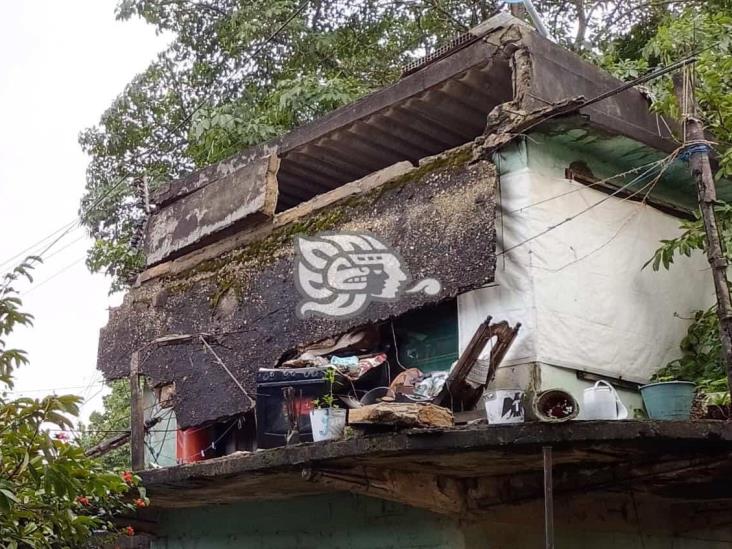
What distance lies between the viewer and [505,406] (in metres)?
5.84

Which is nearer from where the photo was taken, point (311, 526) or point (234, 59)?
point (311, 526)

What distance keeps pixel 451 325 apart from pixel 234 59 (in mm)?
8228

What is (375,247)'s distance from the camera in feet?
24.5

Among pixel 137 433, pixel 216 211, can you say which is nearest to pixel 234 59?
pixel 216 211

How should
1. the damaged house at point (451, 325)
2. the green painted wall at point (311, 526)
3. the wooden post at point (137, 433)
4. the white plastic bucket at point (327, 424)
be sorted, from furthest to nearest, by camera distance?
the wooden post at point (137, 433), the green painted wall at point (311, 526), the white plastic bucket at point (327, 424), the damaged house at point (451, 325)

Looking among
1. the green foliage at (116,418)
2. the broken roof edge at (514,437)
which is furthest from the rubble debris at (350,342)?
the green foliage at (116,418)

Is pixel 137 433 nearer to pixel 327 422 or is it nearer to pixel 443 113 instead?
pixel 327 422

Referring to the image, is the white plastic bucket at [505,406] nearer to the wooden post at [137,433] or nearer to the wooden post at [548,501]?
the wooden post at [548,501]

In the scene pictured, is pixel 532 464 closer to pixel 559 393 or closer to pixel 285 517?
pixel 559 393

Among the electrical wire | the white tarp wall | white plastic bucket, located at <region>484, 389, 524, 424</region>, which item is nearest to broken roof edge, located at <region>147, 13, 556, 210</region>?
the white tarp wall

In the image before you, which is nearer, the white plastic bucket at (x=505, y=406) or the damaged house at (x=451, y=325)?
the white plastic bucket at (x=505, y=406)

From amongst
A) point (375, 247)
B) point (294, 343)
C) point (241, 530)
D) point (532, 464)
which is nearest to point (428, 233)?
point (375, 247)

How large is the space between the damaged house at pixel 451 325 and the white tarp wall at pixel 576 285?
0.02 meters

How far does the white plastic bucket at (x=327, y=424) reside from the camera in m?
6.27
